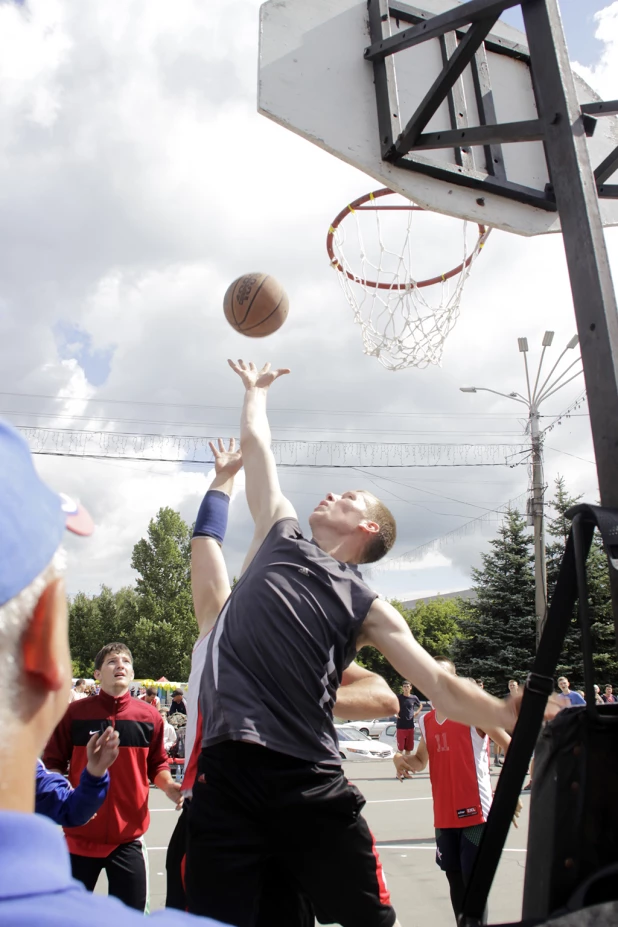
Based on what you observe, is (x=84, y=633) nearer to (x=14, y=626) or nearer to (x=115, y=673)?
(x=115, y=673)

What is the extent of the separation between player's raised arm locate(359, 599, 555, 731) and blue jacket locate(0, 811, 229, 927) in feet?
4.53

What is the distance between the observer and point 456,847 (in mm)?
5547

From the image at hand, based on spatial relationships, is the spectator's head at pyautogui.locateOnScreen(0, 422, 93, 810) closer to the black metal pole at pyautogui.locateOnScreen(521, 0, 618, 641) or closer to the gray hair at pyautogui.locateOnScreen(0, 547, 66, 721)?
the gray hair at pyautogui.locateOnScreen(0, 547, 66, 721)

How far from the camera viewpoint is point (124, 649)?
5242mm

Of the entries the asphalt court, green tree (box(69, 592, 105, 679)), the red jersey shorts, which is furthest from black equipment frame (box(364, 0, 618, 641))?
green tree (box(69, 592, 105, 679))

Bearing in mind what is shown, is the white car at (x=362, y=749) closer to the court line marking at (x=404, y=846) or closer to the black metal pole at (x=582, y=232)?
the court line marking at (x=404, y=846)

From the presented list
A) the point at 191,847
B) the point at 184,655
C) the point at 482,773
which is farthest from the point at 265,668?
the point at 184,655

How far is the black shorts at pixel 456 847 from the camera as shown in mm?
5418

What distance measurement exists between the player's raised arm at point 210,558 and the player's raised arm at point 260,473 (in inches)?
22.9

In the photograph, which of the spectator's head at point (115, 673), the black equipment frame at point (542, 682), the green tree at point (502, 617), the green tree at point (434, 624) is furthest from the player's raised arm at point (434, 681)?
the green tree at point (434, 624)

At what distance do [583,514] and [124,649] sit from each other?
4.26 meters

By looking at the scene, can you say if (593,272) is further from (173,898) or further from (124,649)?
(124,649)

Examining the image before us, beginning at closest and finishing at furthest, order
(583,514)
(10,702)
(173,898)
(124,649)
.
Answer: (10,702), (583,514), (173,898), (124,649)

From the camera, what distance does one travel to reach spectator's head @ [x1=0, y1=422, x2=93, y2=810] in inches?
31.9
